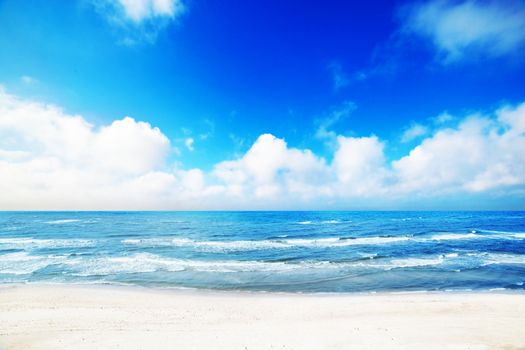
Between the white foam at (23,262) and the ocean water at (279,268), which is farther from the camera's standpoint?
the white foam at (23,262)

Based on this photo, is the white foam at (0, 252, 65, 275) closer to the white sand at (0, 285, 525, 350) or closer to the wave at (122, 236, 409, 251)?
the white sand at (0, 285, 525, 350)

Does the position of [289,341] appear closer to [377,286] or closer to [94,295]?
[377,286]

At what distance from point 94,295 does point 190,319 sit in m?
6.49

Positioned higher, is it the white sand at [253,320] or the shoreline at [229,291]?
the white sand at [253,320]

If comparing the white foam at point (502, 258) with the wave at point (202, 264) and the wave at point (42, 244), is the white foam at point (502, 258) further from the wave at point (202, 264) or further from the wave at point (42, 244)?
the wave at point (42, 244)

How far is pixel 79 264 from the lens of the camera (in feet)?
72.6

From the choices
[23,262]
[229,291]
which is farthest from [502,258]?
[23,262]

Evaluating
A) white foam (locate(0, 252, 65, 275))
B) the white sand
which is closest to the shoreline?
the white sand

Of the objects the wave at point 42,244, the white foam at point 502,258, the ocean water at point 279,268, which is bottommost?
the white foam at point 502,258

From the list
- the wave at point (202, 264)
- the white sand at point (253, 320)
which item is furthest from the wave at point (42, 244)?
the white sand at point (253, 320)

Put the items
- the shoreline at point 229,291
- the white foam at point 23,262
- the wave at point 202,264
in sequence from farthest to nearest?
1. the wave at point 202,264
2. the white foam at point 23,262
3. the shoreline at point 229,291

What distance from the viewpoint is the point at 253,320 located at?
11.0 metres

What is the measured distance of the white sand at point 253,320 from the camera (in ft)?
28.9

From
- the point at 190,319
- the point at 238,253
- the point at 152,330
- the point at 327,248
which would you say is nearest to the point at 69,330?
the point at 152,330
